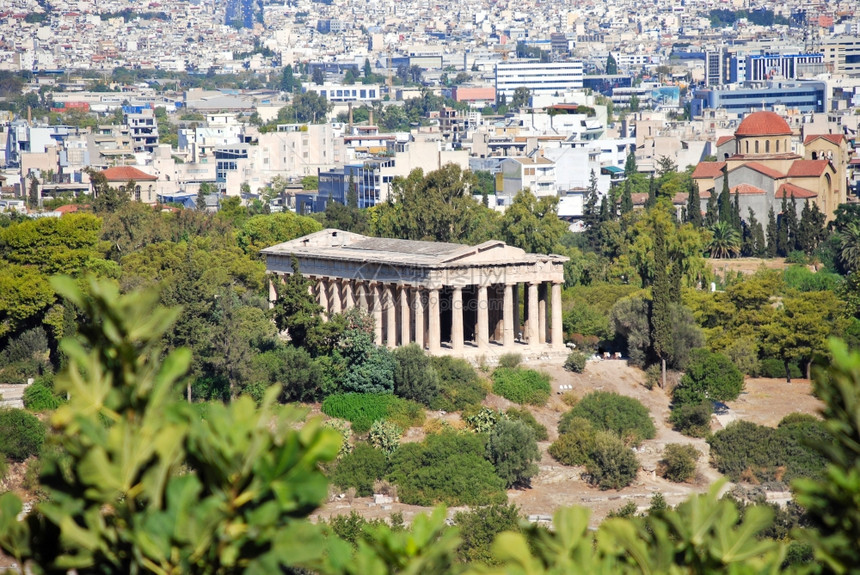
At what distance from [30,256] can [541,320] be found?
746 inches

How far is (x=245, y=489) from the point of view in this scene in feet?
38.9

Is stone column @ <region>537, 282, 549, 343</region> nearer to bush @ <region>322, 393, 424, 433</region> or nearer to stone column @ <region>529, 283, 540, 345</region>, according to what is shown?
stone column @ <region>529, 283, 540, 345</region>

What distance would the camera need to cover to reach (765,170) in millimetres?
103062

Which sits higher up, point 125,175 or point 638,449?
point 125,175

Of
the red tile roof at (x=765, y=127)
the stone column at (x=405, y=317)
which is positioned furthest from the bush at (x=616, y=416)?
the red tile roof at (x=765, y=127)

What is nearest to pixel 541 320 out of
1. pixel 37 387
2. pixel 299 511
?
pixel 37 387

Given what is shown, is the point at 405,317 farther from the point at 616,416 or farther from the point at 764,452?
the point at 764,452

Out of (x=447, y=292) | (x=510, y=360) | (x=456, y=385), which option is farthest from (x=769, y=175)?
(x=456, y=385)

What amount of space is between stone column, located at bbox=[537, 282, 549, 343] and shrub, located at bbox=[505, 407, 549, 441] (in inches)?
268

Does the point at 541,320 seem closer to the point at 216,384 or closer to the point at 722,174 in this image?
the point at 216,384

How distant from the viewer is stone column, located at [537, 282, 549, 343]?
185 ft

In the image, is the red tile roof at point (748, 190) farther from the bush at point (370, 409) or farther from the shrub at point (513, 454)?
the shrub at point (513, 454)

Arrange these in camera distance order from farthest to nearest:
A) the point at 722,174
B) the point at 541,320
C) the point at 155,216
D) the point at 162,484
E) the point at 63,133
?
1. the point at 63,133
2. the point at 722,174
3. the point at 155,216
4. the point at 541,320
5. the point at 162,484

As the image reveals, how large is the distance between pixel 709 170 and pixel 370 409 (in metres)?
65.0
